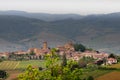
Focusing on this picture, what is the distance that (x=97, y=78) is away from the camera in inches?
2224

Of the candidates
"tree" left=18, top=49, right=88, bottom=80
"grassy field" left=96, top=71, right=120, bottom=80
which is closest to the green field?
"grassy field" left=96, top=71, right=120, bottom=80

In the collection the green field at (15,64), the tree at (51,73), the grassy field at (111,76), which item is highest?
the tree at (51,73)

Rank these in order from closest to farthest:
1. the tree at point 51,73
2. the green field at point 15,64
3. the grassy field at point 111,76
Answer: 1. the tree at point 51,73
2. the grassy field at point 111,76
3. the green field at point 15,64

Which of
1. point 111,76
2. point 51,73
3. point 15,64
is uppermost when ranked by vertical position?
point 51,73

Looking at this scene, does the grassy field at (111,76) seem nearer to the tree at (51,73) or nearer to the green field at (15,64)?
the green field at (15,64)

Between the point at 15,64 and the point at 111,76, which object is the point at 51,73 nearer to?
the point at 111,76

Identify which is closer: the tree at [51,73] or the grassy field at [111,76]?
the tree at [51,73]

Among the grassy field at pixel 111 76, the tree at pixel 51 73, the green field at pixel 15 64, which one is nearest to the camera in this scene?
the tree at pixel 51 73

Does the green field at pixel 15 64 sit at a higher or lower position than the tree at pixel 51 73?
lower

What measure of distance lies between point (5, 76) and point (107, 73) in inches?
942

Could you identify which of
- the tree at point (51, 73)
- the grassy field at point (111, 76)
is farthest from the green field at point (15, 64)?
the tree at point (51, 73)

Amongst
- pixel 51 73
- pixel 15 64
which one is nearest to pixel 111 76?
pixel 51 73

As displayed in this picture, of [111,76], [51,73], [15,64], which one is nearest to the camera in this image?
[51,73]

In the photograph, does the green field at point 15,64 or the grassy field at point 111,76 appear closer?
the grassy field at point 111,76
